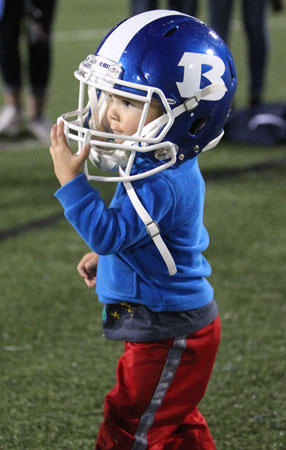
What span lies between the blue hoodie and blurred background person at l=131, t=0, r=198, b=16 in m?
3.31

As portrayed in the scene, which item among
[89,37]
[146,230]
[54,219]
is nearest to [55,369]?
[146,230]

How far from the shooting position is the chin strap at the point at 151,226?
63.5 inches

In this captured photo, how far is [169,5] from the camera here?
5.25 m

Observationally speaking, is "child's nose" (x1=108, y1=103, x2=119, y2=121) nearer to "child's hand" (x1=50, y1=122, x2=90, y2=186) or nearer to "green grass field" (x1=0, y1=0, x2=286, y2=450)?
"child's hand" (x1=50, y1=122, x2=90, y2=186)

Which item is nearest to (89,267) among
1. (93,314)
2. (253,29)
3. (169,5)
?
(93,314)

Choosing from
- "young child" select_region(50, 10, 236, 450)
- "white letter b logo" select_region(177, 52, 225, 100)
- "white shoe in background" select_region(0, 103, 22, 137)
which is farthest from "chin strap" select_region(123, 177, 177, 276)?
"white shoe in background" select_region(0, 103, 22, 137)

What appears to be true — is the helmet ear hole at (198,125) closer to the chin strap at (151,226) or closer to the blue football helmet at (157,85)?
the blue football helmet at (157,85)

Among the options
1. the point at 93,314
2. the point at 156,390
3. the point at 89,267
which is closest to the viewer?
the point at 156,390

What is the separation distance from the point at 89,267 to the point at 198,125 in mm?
452

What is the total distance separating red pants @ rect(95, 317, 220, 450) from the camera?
1.73 m

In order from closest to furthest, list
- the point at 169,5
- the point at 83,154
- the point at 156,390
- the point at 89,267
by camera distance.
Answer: the point at 83,154, the point at 156,390, the point at 89,267, the point at 169,5

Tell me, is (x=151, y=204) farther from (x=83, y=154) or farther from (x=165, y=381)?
(x=165, y=381)

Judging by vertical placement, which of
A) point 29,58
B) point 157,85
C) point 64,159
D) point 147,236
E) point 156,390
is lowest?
point 29,58

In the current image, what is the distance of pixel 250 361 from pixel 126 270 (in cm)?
78
